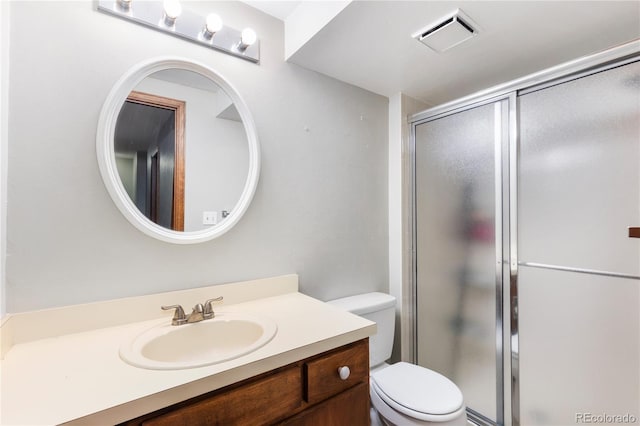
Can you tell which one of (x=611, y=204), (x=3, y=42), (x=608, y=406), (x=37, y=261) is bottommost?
(x=608, y=406)

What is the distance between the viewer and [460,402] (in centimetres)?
125

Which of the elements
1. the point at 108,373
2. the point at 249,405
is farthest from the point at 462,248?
the point at 108,373

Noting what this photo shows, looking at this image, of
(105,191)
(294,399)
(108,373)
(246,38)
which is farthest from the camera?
(246,38)

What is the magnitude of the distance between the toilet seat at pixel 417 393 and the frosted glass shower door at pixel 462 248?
0.37m

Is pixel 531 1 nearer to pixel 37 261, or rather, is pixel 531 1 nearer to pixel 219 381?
pixel 219 381

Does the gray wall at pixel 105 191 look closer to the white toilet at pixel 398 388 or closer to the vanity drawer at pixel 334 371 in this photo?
the white toilet at pixel 398 388

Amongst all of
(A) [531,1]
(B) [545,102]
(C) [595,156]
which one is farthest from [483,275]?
(A) [531,1]

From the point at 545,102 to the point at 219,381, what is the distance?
5.81 ft

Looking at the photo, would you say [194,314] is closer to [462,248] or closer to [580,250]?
[462,248]

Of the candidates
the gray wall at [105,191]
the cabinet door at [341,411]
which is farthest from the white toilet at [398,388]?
the cabinet door at [341,411]

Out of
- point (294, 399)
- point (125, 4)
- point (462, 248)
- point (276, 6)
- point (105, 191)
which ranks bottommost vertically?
point (294, 399)

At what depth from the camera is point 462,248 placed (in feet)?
5.57

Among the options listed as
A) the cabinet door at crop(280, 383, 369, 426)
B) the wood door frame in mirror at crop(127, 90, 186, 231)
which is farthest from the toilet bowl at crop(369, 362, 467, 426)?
the wood door frame in mirror at crop(127, 90, 186, 231)

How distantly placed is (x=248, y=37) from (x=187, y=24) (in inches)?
9.9
